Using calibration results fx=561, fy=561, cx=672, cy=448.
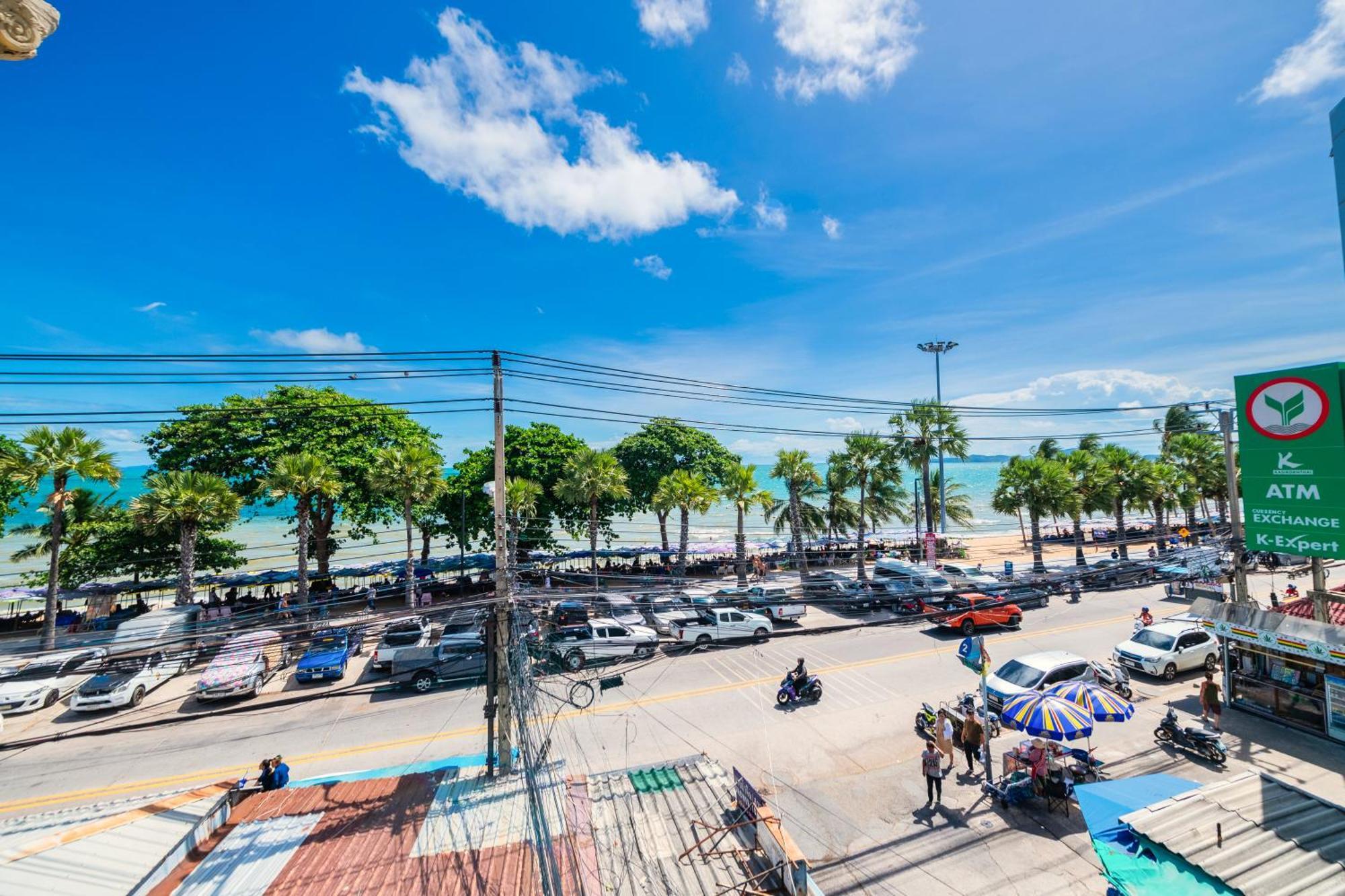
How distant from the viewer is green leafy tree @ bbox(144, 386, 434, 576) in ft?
102

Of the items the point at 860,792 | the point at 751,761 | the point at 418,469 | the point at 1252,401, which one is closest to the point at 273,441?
the point at 418,469

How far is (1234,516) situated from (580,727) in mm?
17642

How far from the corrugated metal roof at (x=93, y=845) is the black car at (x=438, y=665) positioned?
10136 millimetres

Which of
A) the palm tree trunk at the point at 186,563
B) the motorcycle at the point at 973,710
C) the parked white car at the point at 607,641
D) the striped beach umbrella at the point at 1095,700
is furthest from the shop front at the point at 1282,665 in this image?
the palm tree trunk at the point at 186,563

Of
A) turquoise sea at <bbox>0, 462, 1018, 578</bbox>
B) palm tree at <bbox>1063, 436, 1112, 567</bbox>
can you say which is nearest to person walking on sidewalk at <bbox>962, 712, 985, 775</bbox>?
palm tree at <bbox>1063, 436, 1112, 567</bbox>

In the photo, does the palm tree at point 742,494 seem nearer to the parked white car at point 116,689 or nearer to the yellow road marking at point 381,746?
the yellow road marking at point 381,746

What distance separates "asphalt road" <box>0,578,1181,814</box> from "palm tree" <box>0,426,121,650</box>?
264 inches

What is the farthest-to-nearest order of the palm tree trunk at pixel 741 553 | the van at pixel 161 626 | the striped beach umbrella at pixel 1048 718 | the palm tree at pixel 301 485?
the palm tree trunk at pixel 741 553 < the palm tree at pixel 301 485 < the van at pixel 161 626 < the striped beach umbrella at pixel 1048 718

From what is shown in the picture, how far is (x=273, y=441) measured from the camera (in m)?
31.7

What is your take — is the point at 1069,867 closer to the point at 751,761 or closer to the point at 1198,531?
the point at 751,761

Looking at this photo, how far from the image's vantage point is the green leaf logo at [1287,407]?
1266cm

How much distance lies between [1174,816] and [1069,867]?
295 cm

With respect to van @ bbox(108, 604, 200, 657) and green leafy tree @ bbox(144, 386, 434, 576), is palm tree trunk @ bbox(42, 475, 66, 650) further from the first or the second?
green leafy tree @ bbox(144, 386, 434, 576)

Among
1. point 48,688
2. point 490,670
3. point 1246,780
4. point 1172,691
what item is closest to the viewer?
point 1246,780
